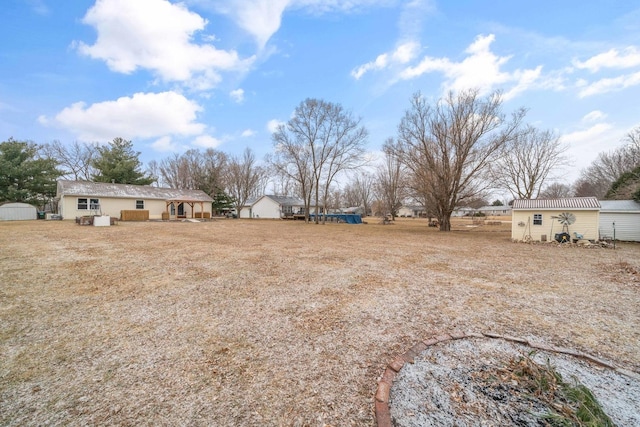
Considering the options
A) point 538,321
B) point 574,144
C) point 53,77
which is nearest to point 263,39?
point 53,77

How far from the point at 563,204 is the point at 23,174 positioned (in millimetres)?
41220

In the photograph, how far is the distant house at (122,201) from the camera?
2183 centimetres

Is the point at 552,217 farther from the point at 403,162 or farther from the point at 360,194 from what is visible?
the point at 360,194

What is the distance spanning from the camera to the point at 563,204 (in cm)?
1310

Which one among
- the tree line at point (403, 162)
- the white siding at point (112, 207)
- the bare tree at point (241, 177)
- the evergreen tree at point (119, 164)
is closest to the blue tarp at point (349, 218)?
the tree line at point (403, 162)

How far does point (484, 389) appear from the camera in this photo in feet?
7.41

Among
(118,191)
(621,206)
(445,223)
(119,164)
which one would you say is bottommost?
(445,223)

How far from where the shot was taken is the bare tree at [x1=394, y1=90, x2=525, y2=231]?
60.0ft

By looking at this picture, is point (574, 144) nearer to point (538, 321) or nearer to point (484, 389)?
point (538, 321)

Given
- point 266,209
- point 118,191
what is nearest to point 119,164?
point 118,191

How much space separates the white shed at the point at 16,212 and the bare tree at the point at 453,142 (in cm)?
3242

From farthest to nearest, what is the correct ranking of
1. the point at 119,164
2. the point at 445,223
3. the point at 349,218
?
the point at 349,218 → the point at 119,164 → the point at 445,223

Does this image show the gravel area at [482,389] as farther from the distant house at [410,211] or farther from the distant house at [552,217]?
the distant house at [410,211]

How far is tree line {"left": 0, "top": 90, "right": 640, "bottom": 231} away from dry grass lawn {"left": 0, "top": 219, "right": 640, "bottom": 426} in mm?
13368
